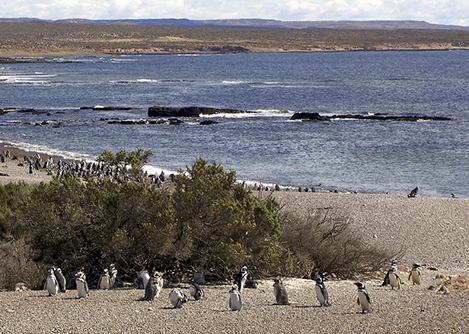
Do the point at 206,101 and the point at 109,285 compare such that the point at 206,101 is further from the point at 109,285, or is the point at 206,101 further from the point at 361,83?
the point at 109,285

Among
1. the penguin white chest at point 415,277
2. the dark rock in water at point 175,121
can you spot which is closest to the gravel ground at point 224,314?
the penguin white chest at point 415,277

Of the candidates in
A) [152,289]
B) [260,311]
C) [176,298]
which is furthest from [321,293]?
[152,289]

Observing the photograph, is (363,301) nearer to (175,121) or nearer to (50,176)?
(50,176)

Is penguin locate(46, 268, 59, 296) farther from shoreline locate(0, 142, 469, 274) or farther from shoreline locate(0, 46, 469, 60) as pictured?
shoreline locate(0, 46, 469, 60)

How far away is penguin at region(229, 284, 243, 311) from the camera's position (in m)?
11.5

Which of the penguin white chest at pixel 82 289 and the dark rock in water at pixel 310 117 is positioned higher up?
the penguin white chest at pixel 82 289

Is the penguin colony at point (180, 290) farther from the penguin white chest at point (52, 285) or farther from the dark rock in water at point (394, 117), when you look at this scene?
the dark rock in water at point (394, 117)

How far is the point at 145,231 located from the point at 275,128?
1270 inches

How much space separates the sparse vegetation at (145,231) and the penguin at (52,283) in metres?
1.18

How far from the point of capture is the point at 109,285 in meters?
13.2

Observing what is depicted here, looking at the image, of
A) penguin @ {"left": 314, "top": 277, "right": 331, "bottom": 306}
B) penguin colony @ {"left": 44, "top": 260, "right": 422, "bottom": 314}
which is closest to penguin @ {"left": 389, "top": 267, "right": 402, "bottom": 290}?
penguin colony @ {"left": 44, "top": 260, "right": 422, "bottom": 314}

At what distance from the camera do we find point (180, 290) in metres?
12.7

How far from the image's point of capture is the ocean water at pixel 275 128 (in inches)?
1261

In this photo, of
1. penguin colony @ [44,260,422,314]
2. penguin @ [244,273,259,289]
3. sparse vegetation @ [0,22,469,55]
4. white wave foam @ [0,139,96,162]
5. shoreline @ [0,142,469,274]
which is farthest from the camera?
sparse vegetation @ [0,22,469,55]
